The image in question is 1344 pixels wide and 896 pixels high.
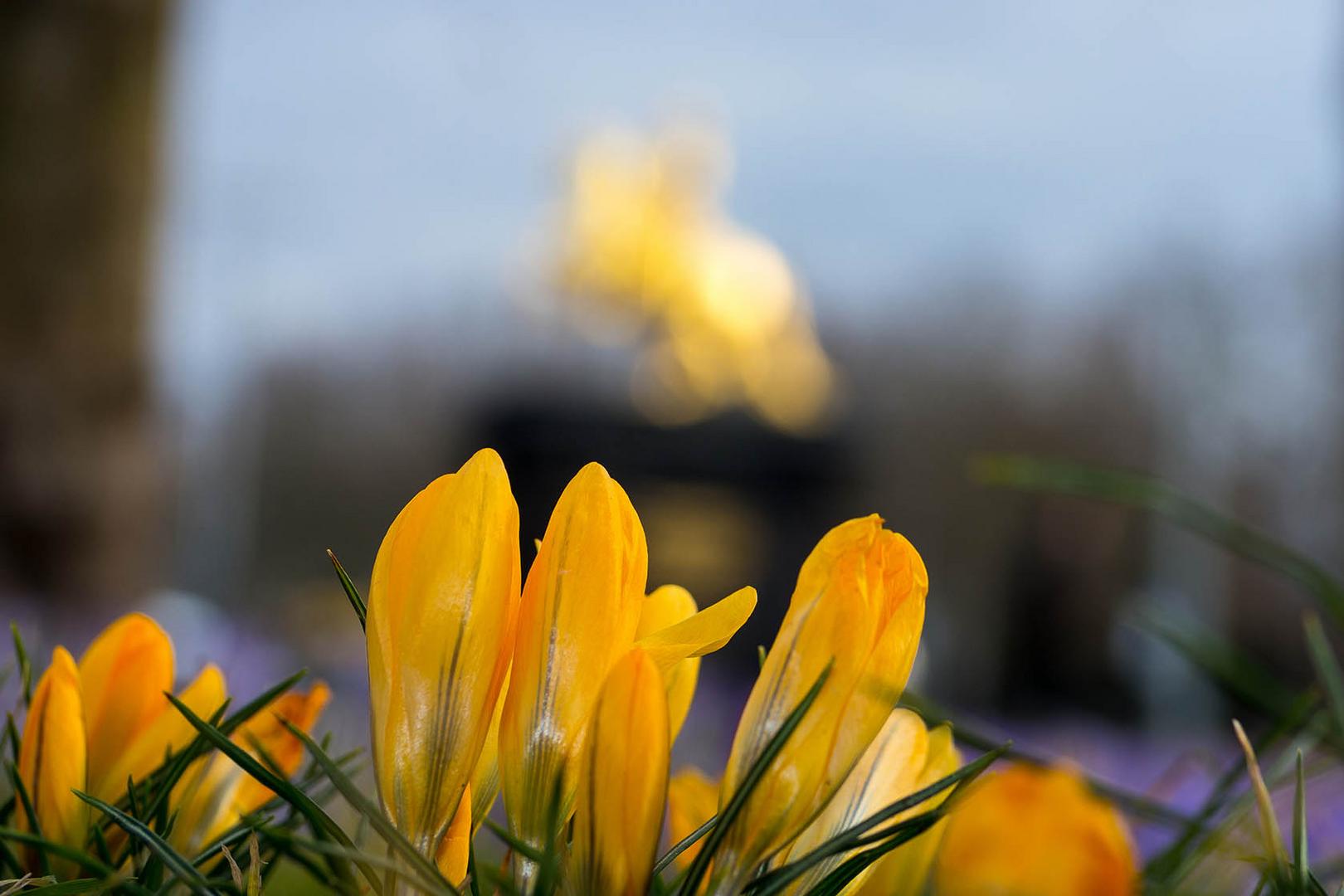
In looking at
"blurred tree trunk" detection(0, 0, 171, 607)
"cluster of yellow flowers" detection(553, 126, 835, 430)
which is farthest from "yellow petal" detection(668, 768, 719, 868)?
"cluster of yellow flowers" detection(553, 126, 835, 430)

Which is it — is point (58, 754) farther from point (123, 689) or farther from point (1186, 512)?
point (1186, 512)

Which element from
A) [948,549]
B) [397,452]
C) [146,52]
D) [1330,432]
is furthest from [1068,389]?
[146,52]

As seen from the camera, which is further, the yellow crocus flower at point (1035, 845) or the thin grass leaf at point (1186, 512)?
the thin grass leaf at point (1186, 512)

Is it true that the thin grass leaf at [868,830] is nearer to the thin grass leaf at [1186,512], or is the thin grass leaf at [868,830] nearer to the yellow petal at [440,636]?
the yellow petal at [440,636]

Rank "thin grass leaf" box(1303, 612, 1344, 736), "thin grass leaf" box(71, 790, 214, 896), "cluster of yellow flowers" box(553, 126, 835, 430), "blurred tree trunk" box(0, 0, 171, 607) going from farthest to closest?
"cluster of yellow flowers" box(553, 126, 835, 430), "blurred tree trunk" box(0, 0, 171, 607), "thin grass leaf" box(1303, 612, 1344, 736), "thin grass leaf" box(71, 790, 214, 896)

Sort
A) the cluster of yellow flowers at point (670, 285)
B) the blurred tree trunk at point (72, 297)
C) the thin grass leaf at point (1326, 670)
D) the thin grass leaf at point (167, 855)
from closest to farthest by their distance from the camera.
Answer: the thin grass leaf at point (167, 855), the thin grass leaf at point (1326, 670), the blurred tree trunk at point (72, 297), the cluster of yellow flowers at point (670, 285)

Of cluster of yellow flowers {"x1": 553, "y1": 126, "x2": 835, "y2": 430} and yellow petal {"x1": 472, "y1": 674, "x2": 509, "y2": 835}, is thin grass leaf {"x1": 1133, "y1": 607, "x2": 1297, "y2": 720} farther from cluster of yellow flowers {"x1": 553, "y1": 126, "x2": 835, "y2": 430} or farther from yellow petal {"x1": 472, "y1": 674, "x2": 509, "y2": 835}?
cluster of yellow flowers {"x1": 553, "y1": 126, "x2": 835, "y2": 430}

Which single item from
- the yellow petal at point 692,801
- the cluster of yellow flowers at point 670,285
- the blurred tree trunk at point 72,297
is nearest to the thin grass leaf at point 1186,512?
the yellow petal at point 692,801
